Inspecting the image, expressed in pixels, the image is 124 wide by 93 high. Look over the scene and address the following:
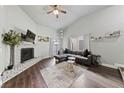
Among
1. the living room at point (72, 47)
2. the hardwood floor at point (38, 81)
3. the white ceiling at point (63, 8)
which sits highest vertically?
the white ceiling at point (63, 8)

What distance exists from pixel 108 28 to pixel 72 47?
10.9ft

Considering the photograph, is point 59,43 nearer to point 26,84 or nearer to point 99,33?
point 99,33

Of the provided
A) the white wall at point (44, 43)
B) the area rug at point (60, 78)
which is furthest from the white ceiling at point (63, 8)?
the area rug at point (60, 78)

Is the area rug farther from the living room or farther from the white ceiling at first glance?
the white ceiling

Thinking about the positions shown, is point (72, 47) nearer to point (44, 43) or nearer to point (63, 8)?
point (44, 43)

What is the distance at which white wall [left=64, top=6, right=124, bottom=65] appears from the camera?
4363 millimetres

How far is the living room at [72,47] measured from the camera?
299cm

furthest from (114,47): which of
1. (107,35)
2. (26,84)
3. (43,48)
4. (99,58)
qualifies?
(43,48)

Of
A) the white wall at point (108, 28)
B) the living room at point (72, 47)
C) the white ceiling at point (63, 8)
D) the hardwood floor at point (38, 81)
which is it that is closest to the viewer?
the hardwood floor at point (38, 81)

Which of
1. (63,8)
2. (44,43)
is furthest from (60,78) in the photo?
(44,43)

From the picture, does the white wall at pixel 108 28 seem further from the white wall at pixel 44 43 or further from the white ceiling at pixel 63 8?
the white wall at pixel 44 43

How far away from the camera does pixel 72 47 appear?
24.8 feet

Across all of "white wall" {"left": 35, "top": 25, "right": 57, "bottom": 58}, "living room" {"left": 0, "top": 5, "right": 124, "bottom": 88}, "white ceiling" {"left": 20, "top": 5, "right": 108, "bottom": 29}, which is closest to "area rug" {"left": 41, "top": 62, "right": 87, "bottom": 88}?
"living room" {"left": 0, "top": 5, "right": 124, "bottom": 88}
